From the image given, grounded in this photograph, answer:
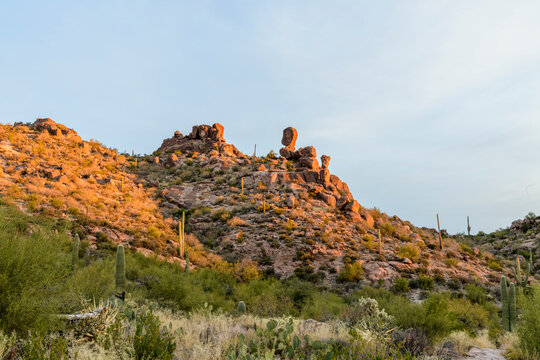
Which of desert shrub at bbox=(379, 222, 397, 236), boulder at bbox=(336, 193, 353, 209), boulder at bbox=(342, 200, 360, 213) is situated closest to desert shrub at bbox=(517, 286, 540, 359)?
desert shrub at bbox=(379, 222, 397, 236)

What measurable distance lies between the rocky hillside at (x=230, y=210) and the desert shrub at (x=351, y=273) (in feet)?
0.23

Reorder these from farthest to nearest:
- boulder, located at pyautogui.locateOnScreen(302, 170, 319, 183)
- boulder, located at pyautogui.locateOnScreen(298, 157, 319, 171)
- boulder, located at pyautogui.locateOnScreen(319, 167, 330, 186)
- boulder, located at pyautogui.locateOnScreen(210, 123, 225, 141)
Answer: boulder, located at pyautogui.locateOnScreen(210, 123, 225, 141)
boulder, located at pyautogui.locateOnScreen(298, 157, 319, 171)
boulder, located at pyautogui.locateOnScreen(302, 170, 319, 183)
boulder, located at pyautogui.locateOnScreen(319, 167, 330, 186)

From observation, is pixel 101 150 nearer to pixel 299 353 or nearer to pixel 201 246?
pixel 201 246

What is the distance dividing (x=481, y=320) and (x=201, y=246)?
736 inches

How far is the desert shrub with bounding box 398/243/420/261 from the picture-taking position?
92.6ft

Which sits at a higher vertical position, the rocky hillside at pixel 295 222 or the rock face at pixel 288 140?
the rock face at pixel 288 140

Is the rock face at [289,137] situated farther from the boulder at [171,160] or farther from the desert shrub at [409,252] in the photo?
the desert shrub at [409,252]

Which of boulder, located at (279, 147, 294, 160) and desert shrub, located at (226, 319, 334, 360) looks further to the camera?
boulder, located at (279, 147, 294, 160)

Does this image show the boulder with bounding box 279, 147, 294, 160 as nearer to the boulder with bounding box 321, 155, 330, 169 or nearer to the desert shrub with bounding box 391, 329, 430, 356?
the boulder with bounding box 321, 155, 330, 169

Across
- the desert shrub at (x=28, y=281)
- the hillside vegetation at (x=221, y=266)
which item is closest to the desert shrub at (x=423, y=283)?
the hillside vegetation at (x=221, y=266)

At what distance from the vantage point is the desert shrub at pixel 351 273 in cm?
2417

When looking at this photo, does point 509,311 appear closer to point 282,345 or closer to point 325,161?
point 282,345

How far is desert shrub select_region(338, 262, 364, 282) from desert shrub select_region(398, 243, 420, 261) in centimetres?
502

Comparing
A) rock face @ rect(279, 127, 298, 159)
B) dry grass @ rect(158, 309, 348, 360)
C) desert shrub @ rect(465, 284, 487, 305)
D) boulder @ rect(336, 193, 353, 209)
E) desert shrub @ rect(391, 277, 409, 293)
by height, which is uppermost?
rock face @ rect(279, 127, 298, 159)
